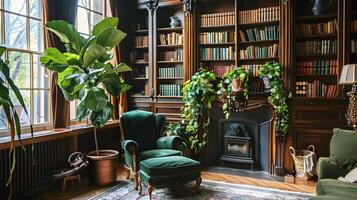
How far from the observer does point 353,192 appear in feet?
7.85

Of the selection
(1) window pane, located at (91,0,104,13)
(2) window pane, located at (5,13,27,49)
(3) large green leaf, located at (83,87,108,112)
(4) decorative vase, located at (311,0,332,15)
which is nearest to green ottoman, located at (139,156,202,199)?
(3) large green leaf, located at (83,87,108,112)

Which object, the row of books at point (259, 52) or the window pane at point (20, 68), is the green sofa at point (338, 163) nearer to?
the row of books at point (259, 52)

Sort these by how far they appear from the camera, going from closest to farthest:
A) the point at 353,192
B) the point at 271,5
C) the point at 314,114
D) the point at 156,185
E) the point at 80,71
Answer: the point at 353,192, the point at 156,185, the point at 80,71, the point at 314,114, the point at 271,5

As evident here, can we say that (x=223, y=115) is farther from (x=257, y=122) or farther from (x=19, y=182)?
(x=19, y=182)

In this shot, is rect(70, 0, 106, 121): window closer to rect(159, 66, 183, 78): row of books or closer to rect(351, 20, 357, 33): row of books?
rect(159, 66, 183, 78): row of books

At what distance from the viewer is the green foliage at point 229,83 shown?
4496 millimetres

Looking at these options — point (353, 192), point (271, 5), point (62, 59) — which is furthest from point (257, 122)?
point (62, 59)

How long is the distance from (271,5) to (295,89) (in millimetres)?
1421

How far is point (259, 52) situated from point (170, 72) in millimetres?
1617

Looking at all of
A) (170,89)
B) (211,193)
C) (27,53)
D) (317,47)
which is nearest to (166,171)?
(211,193)

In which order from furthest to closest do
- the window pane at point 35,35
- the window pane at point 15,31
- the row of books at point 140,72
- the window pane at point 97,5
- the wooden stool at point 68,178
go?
the row of books at point 140,72, the window pane at point 97,5, the window pane at point 35,35, the wooden stool at point 68,178, the window pane at point 15,31

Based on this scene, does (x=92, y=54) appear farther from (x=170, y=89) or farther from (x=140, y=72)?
(x=140, y=72)

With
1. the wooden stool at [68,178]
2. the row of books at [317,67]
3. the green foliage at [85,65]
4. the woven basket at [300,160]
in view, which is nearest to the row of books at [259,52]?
the row of books at [317,67]

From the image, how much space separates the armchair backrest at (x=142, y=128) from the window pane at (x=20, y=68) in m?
1.35
